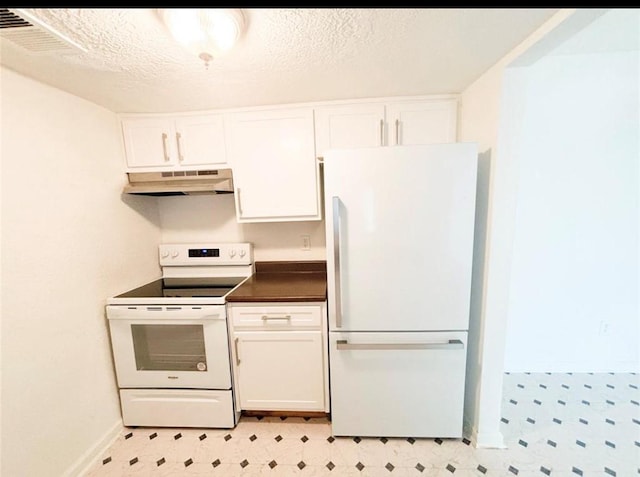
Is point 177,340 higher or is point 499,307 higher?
point 499,307

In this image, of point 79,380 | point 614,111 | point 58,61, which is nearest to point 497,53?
point 614,111

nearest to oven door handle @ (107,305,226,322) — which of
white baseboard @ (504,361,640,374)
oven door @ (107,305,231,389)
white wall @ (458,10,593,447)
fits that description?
oven door @ (107,305,231,389)

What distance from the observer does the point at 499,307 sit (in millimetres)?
1484

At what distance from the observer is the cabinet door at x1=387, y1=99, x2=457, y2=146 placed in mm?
1745

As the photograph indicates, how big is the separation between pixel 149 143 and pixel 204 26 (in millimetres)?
1225

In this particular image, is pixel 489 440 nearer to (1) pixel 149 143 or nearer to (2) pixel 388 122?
(2) pixel 388 122

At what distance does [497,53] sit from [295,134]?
3.85 feet

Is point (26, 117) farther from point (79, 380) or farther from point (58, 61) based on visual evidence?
point (79, 380)

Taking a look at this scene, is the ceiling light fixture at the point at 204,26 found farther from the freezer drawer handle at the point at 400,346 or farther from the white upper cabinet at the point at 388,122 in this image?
the freezer drawer handle at the point at 400,346

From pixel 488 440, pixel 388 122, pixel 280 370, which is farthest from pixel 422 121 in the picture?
pixel 488 440

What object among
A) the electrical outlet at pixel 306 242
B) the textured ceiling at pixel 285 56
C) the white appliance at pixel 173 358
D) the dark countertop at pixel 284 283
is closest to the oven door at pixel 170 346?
the white appliance at pixel 173 358

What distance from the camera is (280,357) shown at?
172cm

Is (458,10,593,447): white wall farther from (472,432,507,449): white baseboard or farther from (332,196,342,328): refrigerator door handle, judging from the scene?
(332,196,342,328): refrigerator door handle

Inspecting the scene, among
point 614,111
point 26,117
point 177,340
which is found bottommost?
point 177,340
